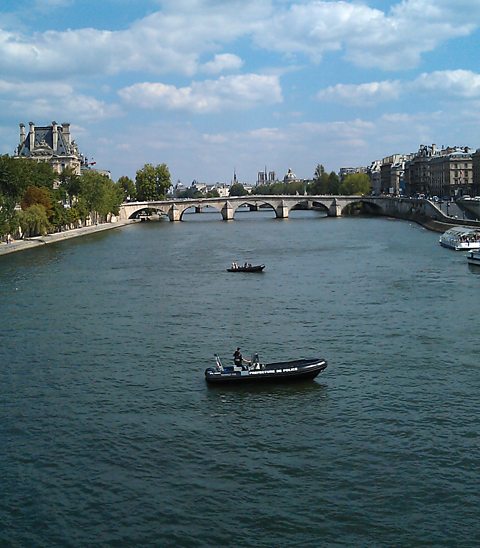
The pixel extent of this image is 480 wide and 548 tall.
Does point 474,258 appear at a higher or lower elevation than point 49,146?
lower

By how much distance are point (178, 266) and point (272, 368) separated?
23744 millimetres

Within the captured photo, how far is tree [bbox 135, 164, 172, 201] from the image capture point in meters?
104

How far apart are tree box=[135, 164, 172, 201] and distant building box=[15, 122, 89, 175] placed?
966 cm

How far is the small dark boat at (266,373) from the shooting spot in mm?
16703

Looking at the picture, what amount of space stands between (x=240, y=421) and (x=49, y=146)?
85713 mm

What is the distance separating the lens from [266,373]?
16703mm

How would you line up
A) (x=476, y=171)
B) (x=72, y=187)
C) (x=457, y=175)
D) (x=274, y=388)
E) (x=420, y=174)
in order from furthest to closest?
(x=420, y=174), (x=457, y=175), (x=476, y=171), (x=72, y=187), (x=274, y=388)

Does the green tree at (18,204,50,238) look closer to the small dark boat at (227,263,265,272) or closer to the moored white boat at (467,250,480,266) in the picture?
the small dark boat at (227,263,265,272)

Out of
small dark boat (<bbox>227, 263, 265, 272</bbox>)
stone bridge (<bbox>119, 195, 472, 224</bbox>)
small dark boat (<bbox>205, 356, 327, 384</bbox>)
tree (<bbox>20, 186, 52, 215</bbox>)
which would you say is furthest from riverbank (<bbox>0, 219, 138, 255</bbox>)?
small dark boat (<bbox>205, 356, 327, 384</bbox>)

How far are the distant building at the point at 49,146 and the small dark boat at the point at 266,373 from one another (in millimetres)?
79716

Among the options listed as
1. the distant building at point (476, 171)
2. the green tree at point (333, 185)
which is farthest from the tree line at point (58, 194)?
the distant building at point (476, 171)

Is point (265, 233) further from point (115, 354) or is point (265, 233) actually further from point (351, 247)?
point (115, 354)

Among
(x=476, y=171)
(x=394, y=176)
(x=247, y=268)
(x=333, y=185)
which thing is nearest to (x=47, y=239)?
(x=247, y=268)

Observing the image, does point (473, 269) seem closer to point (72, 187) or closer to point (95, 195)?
point (95, 195)
